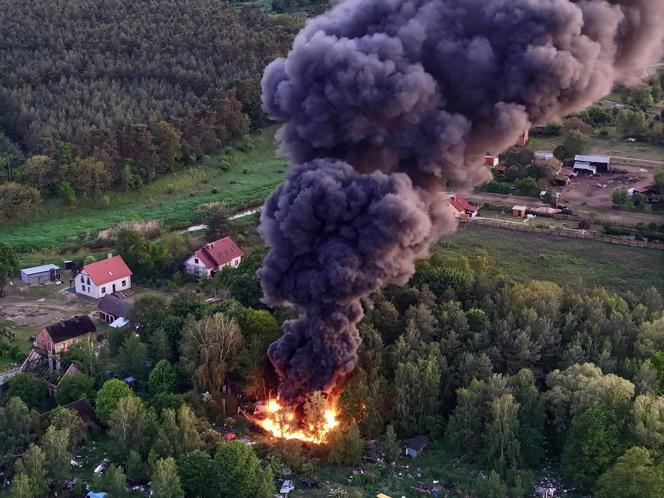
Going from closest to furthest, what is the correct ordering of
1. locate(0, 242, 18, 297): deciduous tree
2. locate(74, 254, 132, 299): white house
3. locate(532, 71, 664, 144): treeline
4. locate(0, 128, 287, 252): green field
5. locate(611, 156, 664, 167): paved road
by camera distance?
locate(0, 242, 18, 297): deciduous tree
locate(74, 254, 132, 299): white house
locate(0, 128, 287, 252): green field
locate(611, 156, 664, 167): paved road
locate(532, 71, 664, 144): treeline

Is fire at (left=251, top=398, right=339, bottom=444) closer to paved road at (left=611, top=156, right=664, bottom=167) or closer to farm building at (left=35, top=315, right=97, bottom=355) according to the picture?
farm building at (left=35, top=315, right=97, bottom=355)

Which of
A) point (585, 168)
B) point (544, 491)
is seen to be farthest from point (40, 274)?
point (585, 168)

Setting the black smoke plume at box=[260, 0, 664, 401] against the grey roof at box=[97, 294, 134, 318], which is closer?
the black smoke plume at box=[260, 0, 664, 401]

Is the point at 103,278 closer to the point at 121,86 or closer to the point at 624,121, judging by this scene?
the point at 121,86

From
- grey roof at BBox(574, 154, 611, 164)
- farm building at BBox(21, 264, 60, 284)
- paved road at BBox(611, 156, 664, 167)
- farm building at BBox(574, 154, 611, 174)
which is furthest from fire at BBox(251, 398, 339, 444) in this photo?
paved road at BBox(611, 156, 664, 167)

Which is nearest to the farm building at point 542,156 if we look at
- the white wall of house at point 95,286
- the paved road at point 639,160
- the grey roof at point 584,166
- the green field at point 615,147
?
the grey roof at point 584,166

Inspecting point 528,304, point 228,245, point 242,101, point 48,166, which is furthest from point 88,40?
point 528,304

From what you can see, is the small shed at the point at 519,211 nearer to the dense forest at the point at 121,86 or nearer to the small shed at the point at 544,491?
the dense forest at the point at 121,86
